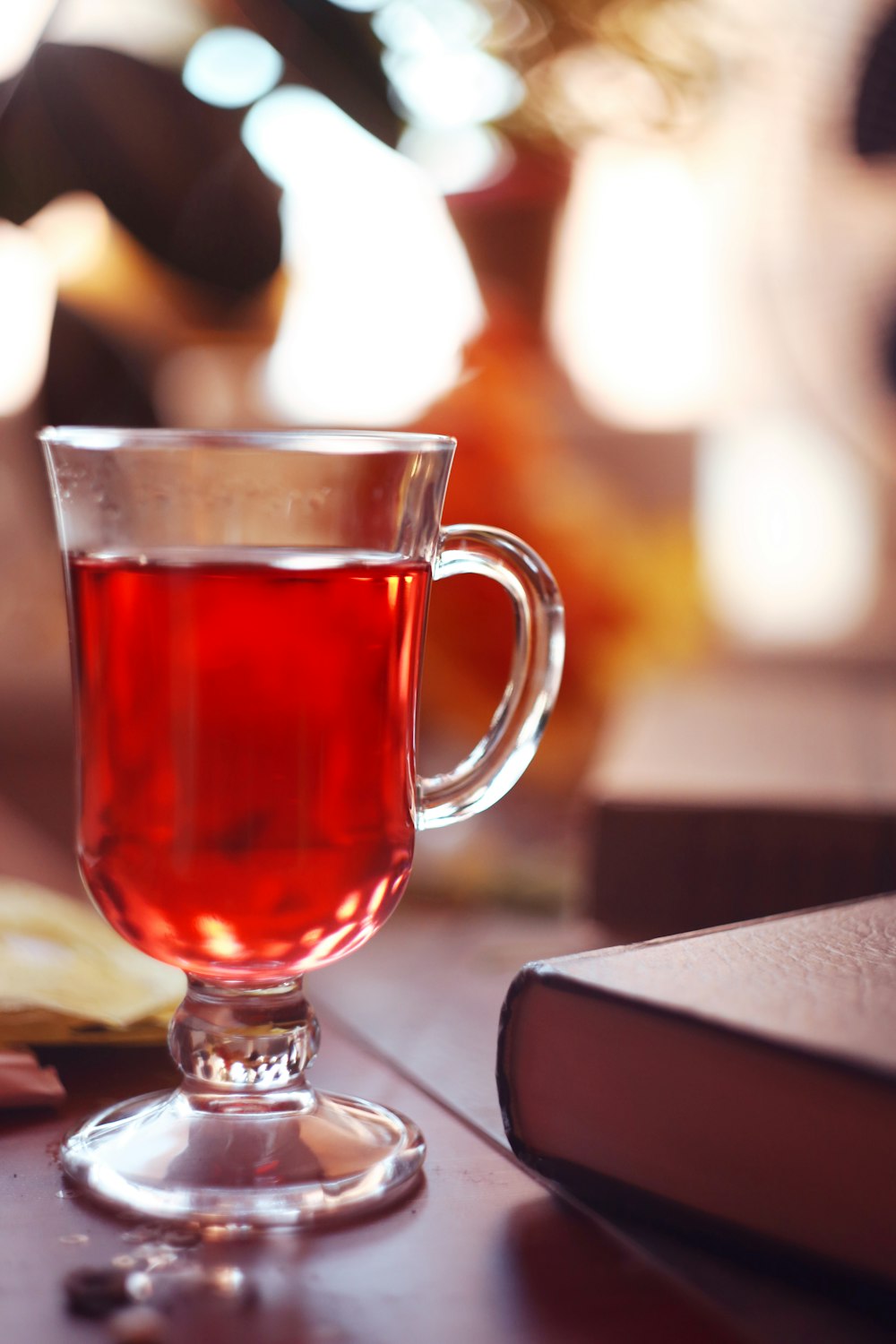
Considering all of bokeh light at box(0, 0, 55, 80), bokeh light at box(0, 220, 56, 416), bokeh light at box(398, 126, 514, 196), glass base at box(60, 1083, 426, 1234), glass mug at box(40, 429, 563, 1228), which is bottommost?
glass base at box(60, 1083, 426, 1234)

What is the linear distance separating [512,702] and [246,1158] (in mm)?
234

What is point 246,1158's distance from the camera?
1.95ft

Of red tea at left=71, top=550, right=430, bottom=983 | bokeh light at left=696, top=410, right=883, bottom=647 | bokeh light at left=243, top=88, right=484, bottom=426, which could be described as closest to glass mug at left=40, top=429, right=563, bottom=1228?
red tea at left=71, top=550, right=430, bottom=983

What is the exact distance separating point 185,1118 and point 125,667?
19 centimetres

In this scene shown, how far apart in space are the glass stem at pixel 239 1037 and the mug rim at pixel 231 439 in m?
0.23

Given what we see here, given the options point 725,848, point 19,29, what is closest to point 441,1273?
point 725,848

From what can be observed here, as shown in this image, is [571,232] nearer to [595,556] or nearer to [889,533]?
[889,533]

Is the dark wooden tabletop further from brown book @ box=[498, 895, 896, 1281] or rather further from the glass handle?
the glass handle

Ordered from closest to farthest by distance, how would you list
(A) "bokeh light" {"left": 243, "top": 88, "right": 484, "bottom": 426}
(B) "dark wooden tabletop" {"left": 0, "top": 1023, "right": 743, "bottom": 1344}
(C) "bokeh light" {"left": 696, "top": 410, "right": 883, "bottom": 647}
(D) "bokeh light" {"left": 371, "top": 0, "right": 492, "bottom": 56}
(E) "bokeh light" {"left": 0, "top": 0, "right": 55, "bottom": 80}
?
1. (B) "dark wooden tabletop" {"left": 0, "top": 1023, "right": 743, "bottom": 1344}
2. (E) "bokeh light" {"left": 0, "top": 0, "right": 55, "bottom": 80}
3. (D) "bokeh light" {"left": 371, "top": 0, "right": 492, "bottom": 56}
4. (A) "bokeh light" {"left": 243, "top": 88, "right": 484, "bottom": 426}
5. (C) "bokeh light" {"left": 696, "top": 410, "right": 883, "bottom": 647}

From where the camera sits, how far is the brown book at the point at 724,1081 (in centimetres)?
48

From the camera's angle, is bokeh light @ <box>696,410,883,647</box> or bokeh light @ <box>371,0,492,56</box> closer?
bokeh light @ <box>371,0,492,56</box>

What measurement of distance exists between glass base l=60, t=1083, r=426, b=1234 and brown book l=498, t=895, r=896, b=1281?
0.07 metres

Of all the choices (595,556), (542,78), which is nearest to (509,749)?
(595,556)

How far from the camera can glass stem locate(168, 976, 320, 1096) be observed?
2.03 feet
